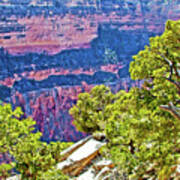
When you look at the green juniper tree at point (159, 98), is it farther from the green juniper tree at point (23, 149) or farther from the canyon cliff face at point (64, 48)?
the canyon cliff face at point (64, 48)

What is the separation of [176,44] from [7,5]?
167 ft

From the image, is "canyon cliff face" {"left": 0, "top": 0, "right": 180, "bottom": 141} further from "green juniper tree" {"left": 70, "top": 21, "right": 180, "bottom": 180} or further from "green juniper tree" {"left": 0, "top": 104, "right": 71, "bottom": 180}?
"green juniper tree" {"left": 70, "top": 21, "right": 180, "bottom": 180}

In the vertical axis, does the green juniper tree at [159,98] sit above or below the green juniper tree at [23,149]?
above

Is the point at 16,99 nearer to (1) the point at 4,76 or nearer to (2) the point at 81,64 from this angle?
(1) the point at 4,76

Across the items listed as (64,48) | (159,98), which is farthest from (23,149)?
(64,48)

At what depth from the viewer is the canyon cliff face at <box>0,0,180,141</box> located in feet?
172

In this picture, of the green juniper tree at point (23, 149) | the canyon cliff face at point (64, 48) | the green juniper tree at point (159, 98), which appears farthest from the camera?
the canyon cliff face at point (64, 48)

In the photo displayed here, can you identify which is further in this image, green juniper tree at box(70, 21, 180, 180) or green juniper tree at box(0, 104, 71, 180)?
green juniper tree at box(0, 104, 71, 180)

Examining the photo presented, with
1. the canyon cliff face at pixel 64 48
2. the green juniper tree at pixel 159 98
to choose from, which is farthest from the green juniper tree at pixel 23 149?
the canyon cliff face at pixel 64 48

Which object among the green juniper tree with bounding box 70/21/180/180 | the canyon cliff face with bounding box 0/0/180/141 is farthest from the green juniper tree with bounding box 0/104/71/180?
the canyon cliff face with bounding box 0/0/180/141

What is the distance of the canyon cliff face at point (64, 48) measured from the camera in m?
52.3

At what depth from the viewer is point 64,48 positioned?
194 feet

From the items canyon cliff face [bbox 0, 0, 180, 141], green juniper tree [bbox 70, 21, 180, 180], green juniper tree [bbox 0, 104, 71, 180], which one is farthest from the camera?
canyon cliff face [bbox 0, 0, 180, 141]

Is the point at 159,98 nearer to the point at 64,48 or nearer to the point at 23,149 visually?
the point at 23,149
